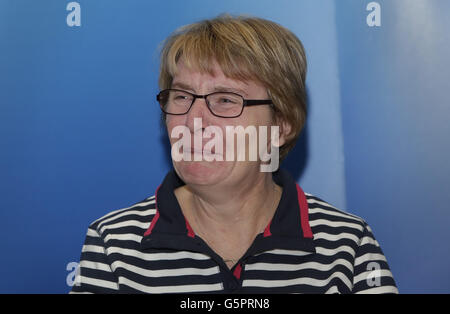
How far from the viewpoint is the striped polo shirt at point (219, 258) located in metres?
1.40

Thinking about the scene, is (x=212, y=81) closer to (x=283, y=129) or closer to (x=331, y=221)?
(x=283, y=129)

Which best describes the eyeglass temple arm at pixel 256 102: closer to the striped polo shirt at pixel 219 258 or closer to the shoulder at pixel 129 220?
the striped polo shirt at pixel 219 258

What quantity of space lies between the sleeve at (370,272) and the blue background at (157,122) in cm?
29

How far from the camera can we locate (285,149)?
1634 millimetres

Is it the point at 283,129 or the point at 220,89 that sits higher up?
the point at 220,89

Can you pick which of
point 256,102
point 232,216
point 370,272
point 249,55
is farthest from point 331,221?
point 249,55

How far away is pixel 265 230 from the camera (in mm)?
1467

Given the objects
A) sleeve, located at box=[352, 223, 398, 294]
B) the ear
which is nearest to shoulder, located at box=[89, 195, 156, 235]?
the ear

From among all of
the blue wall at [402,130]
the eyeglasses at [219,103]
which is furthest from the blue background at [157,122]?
the eyeglasses at [219,103]

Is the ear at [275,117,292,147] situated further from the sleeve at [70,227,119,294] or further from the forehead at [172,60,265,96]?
the sleeve at [70,227,119,294]

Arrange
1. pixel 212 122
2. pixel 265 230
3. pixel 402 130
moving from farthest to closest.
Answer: pixel 402 130
pixel 265 230
pixel 212 122

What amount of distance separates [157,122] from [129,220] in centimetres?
40

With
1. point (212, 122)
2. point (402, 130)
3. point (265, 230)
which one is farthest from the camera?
point (402, 130)
